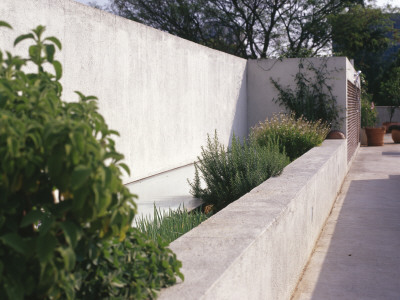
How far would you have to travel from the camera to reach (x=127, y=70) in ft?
23.4

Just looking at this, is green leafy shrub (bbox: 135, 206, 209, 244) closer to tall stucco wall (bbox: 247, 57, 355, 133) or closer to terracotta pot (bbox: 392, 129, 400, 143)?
tall stucco wall (bbox: 247, 57, 355, 133)

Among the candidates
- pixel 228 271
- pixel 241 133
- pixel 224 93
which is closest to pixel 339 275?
A: pixel 228 271

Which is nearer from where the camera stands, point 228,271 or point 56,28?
point 228,271

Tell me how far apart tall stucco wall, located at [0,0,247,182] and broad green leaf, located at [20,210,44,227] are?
3803mm

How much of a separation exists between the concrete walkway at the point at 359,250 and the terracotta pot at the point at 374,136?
978 centimetres

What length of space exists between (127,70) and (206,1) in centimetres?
2381

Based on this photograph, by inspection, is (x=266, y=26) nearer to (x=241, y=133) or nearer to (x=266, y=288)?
(x=241, y=133)

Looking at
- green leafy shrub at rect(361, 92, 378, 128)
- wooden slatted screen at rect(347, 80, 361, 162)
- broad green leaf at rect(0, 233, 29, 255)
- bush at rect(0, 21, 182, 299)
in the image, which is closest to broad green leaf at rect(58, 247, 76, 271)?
bush at rect(0, 21, 182, 299)

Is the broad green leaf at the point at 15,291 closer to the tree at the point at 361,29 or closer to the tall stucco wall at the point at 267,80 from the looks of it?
the tall stucco wall at the point at 267,80

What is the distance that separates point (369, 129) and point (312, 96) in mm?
6884

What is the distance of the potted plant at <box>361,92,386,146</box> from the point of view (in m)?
18.9

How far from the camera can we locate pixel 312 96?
509 inches

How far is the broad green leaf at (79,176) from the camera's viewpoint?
1.34 m

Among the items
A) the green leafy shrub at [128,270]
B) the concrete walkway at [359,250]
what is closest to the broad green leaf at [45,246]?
the green leafy shrub at [128,270]
